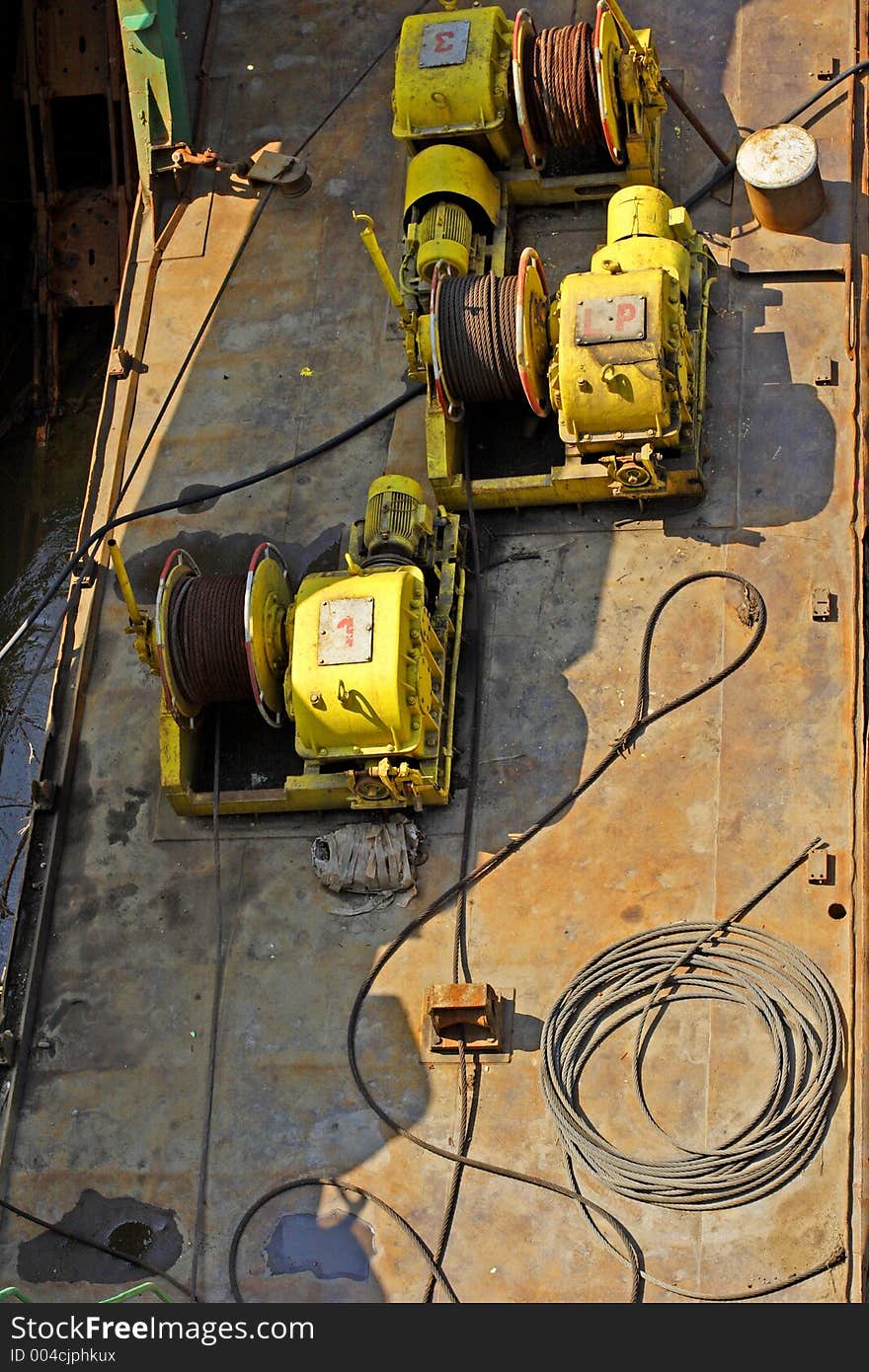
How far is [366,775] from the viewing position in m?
16.0

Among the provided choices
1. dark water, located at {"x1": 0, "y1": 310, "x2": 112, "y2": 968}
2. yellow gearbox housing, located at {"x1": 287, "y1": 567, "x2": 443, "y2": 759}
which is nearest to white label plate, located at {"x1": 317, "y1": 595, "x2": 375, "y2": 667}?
yellow gearbox housing, located at {"x1": 287, "y1": 567, "x2": 443, "y2": 759}

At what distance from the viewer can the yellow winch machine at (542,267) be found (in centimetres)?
1656

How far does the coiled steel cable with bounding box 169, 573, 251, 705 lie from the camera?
53.4 ft

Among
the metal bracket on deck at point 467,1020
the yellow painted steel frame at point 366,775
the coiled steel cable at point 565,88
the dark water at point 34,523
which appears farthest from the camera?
the dark water at point 34,523

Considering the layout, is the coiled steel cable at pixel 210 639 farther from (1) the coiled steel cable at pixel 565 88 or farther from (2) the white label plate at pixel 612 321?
(1) the coiled steel cable at pixel 565 88

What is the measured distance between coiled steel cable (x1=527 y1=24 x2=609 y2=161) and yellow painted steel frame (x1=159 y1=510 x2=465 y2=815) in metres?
3.32

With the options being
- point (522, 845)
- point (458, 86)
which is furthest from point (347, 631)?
point (458, 86)

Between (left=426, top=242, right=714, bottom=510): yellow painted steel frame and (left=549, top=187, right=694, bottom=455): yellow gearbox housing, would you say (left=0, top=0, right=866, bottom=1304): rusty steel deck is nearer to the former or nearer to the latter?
(left=426, top=242, right=714, bottom=510): yellow painted steel frame

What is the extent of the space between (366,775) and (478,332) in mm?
3252

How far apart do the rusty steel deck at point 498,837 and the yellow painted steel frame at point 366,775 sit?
227mm

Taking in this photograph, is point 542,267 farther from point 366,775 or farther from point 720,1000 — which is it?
point 720,1000

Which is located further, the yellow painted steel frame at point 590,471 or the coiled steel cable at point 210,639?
the yellow painted steel frame at point 590,471

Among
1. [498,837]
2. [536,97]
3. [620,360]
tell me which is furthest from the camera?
[536,97]

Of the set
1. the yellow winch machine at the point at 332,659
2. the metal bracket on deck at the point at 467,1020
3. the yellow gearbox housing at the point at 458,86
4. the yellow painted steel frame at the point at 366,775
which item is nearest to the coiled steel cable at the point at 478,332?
the yellow winch machine at the point at 332,659
